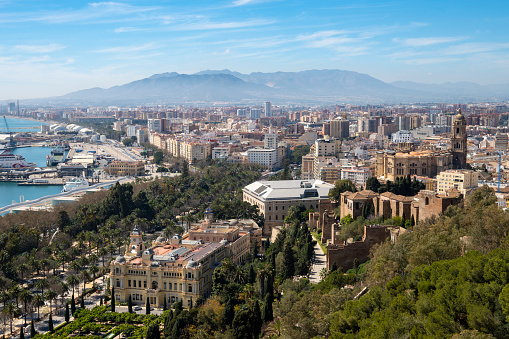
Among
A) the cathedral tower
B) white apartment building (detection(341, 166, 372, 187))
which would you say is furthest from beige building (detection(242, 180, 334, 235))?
the cathedral tower

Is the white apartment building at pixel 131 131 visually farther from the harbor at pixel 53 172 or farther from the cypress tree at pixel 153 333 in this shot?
the cypress tree at pixel 153 333

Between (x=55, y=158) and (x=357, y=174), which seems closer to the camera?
(x=357, y=174)

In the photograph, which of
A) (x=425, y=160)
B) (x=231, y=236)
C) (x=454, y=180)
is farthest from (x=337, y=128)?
(x=231, y=236)

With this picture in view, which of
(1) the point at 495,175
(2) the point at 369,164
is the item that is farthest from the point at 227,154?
(1) the point at 495,175

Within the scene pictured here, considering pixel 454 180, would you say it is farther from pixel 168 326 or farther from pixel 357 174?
pixel 168 326

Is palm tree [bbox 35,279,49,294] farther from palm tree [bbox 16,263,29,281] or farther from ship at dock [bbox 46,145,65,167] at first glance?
ship at dock [bbox 46,145,65,167]

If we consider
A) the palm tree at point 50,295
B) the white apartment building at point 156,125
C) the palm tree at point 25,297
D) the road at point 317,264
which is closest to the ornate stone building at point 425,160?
the road at point 317,264

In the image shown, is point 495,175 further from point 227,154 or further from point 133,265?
point 227,154
